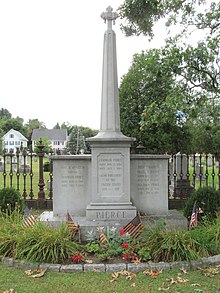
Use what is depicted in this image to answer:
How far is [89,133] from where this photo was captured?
74812 mm

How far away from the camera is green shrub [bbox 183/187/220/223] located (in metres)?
6.68

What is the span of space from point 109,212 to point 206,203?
2109mm

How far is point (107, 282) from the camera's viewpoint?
4.21m

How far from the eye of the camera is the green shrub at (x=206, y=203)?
6680 millimetres

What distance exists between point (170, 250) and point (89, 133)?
7037 cm

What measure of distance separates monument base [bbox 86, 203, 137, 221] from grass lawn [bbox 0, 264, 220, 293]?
2.03m

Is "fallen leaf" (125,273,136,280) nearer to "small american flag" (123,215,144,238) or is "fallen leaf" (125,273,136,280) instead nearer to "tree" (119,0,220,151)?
"small american flag" (123,215,144,238)

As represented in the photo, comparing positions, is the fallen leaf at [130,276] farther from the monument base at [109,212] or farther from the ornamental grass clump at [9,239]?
the monument base at [109,212]

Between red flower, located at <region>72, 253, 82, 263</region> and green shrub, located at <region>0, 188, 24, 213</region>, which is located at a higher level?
green shrub, located at <region>0, 188, 24, 213</region>

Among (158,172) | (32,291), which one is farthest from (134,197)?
(32,291)

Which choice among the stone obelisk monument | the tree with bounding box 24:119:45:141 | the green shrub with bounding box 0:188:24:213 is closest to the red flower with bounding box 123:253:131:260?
the stone obelisk monument

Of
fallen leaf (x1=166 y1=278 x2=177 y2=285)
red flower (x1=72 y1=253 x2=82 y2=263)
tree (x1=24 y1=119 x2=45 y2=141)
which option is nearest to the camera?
fallen leaf (x1=166 y1=278 x2=177 y2=285)

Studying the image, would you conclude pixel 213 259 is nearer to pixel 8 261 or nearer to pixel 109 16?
pixel 8 261

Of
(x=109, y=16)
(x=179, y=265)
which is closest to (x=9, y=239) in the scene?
(x=179, y=265)
